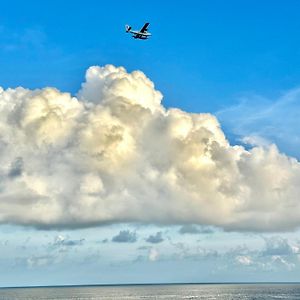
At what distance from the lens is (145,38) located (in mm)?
130125
